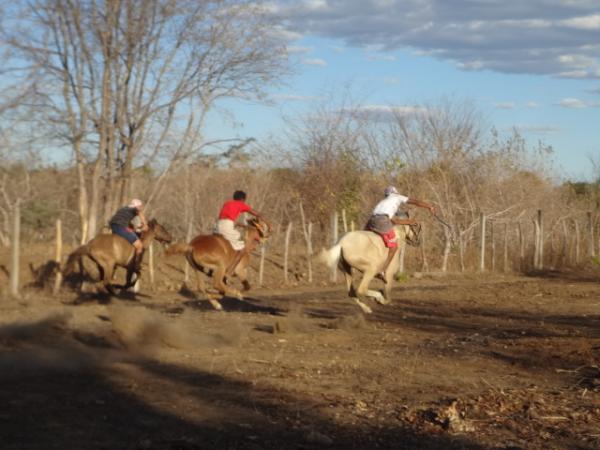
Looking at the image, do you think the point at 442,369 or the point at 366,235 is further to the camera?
the point at 366,235

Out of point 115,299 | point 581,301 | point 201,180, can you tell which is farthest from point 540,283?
point 201,180

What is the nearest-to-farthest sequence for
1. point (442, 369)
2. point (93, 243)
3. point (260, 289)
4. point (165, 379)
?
point (165, 379) → point (442, 369) → point (93, 243) → point (260, 289)

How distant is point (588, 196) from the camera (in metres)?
40.7

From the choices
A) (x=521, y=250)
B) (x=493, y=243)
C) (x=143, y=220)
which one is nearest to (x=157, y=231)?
(x=143, y=220)

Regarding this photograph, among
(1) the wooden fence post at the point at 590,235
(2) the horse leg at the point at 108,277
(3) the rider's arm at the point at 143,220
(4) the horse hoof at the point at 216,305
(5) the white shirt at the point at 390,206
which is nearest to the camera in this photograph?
(5) the white shirt at the point at 390,206

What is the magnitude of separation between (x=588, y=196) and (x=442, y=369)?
1280 inches

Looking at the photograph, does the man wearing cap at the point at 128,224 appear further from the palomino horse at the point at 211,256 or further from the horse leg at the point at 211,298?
the horse leg at the point at 211,298

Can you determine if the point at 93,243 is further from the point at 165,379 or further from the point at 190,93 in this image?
the point at 165,379

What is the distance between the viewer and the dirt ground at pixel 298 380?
7125mm

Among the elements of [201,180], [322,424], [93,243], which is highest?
[201,180]

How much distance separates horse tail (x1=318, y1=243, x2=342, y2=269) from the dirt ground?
0.93m

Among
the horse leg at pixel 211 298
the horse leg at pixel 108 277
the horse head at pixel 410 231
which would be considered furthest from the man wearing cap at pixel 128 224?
the horse head at pixel 410 231

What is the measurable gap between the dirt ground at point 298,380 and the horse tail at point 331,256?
93cm

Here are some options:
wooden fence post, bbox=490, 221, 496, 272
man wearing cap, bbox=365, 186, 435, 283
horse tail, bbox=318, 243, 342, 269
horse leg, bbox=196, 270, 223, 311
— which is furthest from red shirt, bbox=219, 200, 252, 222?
wooden fence post, bbox=490, 221, 496, 272
